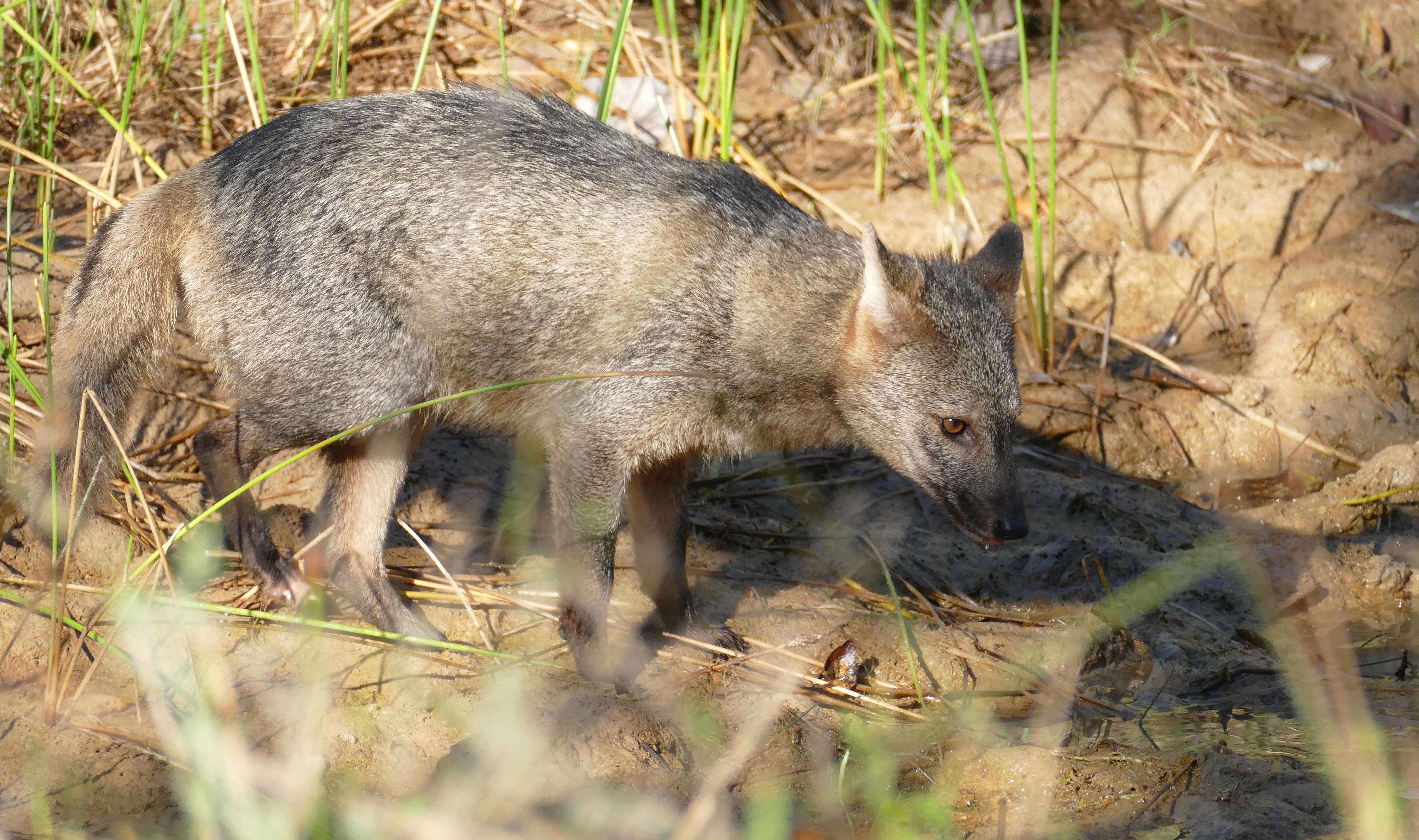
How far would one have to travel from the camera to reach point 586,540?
3982mm

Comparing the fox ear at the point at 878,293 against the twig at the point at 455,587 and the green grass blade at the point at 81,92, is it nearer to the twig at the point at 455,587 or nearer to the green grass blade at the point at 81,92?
the twig at the point at 455,587

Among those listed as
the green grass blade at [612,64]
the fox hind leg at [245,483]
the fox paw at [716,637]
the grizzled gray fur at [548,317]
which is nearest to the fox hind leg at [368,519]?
the grizzled gray fur at [548,317]

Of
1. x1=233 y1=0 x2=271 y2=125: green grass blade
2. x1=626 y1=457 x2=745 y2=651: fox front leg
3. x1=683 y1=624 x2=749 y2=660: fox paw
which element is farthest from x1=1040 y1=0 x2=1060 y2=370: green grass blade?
x1=233 y1=0 x2=271 y2=125: green grass blade

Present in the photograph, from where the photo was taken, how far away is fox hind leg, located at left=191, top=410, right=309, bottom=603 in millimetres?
4023

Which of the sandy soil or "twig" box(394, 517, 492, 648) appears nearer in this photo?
the sandy soil

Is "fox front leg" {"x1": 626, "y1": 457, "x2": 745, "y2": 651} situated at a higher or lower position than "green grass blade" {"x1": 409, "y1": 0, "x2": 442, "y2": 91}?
lower

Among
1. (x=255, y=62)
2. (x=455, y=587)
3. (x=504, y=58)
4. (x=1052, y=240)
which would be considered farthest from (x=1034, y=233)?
(x=255, y=62)

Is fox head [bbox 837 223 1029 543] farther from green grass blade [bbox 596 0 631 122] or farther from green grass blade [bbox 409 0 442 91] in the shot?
green grass blade [bbox 409 0 442 91]

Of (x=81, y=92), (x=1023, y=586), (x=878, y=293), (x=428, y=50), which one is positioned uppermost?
(x=428, y=50)

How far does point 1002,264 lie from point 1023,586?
4.54ft

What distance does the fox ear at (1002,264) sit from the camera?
420cm

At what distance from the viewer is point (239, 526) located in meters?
4.25

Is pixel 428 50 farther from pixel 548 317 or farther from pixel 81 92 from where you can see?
pixel 548 317

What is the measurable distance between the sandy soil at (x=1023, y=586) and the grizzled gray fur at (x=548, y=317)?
56 centimetres
